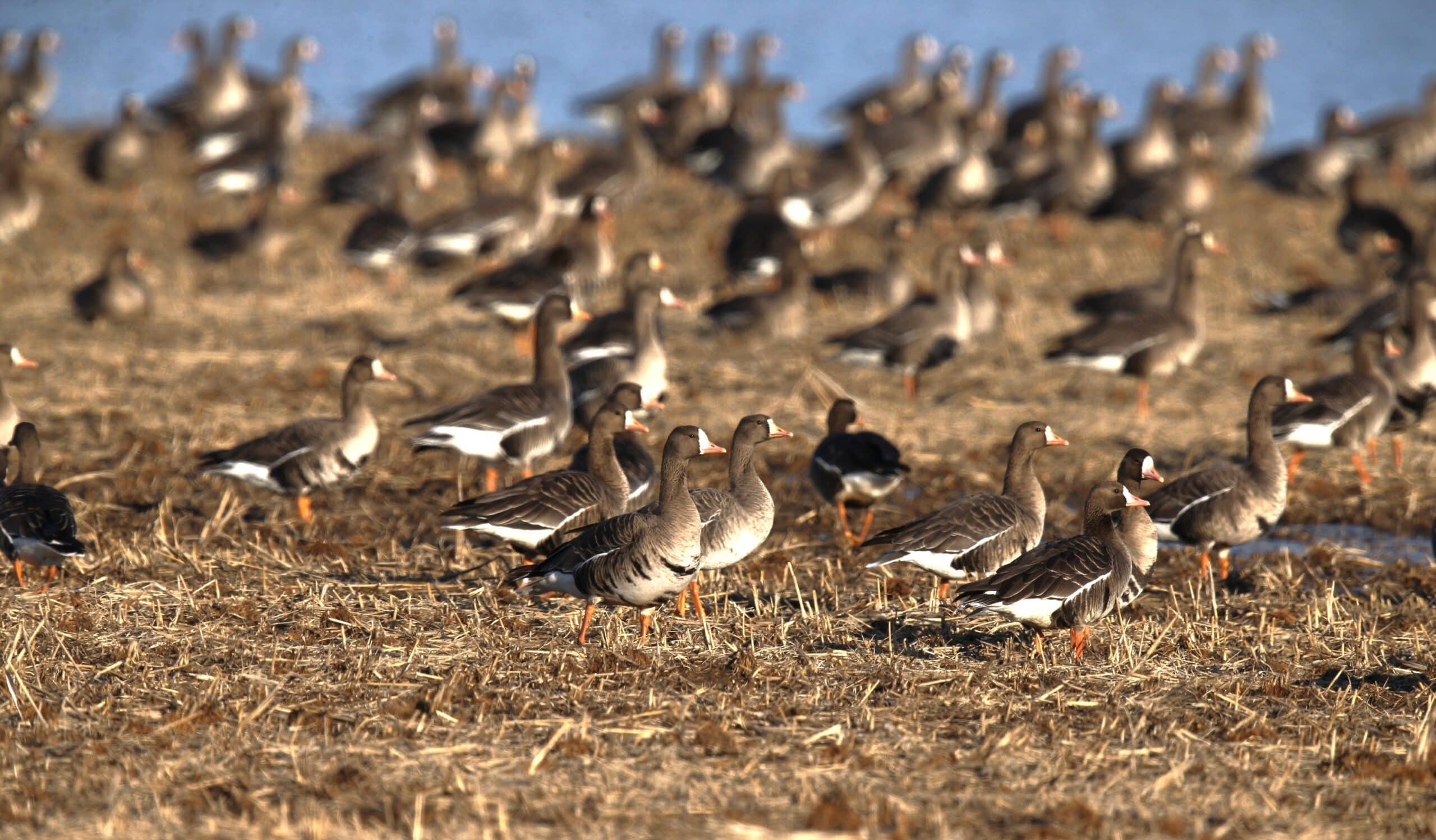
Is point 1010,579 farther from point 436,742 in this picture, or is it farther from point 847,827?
point 436,742

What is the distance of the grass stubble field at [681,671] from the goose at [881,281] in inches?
170

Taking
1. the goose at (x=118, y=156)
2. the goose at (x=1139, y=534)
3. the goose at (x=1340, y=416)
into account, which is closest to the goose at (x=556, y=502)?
the goose at (x=1139, y=534)

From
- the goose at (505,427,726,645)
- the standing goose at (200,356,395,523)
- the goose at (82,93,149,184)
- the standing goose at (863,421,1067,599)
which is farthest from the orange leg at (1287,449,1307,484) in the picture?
the goose at (82,93,149,184)

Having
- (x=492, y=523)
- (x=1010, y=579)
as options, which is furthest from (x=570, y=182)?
(x=1010, y=579)

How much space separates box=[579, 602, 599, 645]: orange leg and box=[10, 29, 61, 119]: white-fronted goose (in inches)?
961

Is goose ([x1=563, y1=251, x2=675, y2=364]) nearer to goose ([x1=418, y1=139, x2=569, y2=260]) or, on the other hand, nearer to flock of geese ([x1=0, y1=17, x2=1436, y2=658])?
flock of geese ([x1=0, y1=17, x2=1436, y2=658])

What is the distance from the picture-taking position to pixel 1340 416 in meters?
13.7

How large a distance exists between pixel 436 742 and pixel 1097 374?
1181 centimetres

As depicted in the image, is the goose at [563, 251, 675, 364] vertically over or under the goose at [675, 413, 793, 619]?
under

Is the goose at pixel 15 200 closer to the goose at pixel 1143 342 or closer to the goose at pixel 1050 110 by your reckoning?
the goose at pixel 1143 342

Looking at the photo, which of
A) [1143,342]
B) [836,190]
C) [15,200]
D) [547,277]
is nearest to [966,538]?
[1143,342]

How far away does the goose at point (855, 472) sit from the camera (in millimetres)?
11852

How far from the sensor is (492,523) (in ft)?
33.9

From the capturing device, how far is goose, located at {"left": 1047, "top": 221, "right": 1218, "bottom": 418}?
53.8 feet
